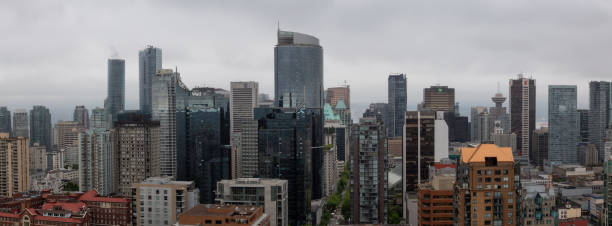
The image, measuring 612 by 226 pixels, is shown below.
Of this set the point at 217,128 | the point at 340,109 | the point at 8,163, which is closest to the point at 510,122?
the point at 340,109

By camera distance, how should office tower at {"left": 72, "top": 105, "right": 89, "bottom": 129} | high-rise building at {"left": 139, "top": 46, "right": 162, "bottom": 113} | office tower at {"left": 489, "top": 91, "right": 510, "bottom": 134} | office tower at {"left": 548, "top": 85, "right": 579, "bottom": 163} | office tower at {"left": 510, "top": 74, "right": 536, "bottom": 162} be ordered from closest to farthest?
office tower at {"left": 548, "top": 85, "right": 579, "bottom": 163}, office tower at {"left": 510, "top": 74, "right": 536, "bottom": 162}, office tower at {"left": 489, "top": 91, "right": 510, "bottom": 134}, high-rise building at {"left": 139, "top": 46, "right": 162, "bottom": 113}, office tower at {"left": 72, "top": 105, "right": 89, "bottom": 129}

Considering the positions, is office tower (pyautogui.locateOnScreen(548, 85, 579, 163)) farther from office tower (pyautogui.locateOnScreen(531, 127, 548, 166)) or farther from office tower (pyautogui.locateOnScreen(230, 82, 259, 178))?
office tower (pyautogui.locateOnScreen(230, 82, 259, 178))

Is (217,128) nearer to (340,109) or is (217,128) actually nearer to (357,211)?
(357,211)

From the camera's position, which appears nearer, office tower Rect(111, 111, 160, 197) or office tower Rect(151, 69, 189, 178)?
office tower Rect(111, 111, 160, 197)

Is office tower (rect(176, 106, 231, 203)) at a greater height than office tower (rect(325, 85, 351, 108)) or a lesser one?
lesser

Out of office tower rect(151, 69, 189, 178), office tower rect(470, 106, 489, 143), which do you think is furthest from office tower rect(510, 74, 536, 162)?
office tower rect(151, 69, 189, 178)

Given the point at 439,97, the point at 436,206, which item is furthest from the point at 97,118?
the point at 436,206
